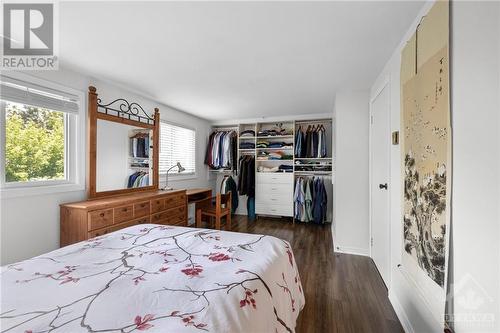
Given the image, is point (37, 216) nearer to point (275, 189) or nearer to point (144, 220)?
point (144, 220)

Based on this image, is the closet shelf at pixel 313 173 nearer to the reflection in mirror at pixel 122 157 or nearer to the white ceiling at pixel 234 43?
the white ceiling at pixel 234 43

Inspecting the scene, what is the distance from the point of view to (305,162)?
169 inches

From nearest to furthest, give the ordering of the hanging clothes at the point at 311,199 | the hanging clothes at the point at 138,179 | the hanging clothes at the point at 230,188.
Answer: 1. the hanging clothes at the point at 138,179
2. the hanging clothes at the point at 311,199
3. the hanging clothes at the point at 230,188

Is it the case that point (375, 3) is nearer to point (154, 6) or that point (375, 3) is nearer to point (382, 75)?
point (382, 75)

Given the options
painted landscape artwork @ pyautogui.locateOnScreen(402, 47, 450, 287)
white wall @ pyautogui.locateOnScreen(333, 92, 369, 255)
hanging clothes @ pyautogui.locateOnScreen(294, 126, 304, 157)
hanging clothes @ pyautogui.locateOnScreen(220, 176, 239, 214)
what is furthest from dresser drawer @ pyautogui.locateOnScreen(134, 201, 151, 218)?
hanging clothes @ pyautogui.locateOnScreen(294, 126, 304, 157)

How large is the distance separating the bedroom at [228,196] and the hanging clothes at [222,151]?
3.14 feet

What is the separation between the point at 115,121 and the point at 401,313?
133 inches

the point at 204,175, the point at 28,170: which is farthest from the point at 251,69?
the point at 204,175

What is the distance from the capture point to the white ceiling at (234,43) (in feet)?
4.29

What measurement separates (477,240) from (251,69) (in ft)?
6.63

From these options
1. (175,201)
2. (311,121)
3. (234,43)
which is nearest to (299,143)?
(311,121)

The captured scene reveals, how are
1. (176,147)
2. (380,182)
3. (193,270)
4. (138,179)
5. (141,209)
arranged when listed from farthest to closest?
(176,147)
(138,179)
(141,209)
(380,182)
(193,270)

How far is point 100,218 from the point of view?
2.05m

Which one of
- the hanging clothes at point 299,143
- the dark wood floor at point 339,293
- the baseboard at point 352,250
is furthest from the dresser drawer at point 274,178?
the baseboard at point 352,250
